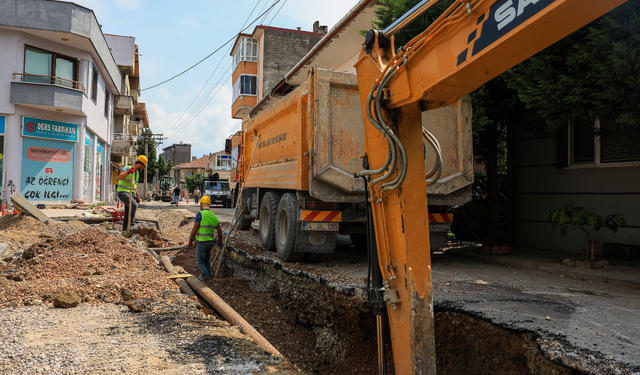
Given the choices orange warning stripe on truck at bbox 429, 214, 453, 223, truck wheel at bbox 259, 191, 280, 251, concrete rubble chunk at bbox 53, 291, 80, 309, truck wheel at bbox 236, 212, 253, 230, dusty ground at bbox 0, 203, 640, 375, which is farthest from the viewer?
truck wheel at bbox 236, 212, 253, 230

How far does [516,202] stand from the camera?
8.72 m

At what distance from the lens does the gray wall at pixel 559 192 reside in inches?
270

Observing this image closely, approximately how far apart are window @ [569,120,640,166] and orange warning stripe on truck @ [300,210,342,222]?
403 centimetres

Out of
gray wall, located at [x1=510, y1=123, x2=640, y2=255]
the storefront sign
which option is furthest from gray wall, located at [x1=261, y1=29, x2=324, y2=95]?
gray wall, located at [x1=510, y1=123, x2=640, y2=255]

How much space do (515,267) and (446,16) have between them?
17.6 feet

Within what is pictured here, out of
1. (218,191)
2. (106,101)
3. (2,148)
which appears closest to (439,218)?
(2,148)

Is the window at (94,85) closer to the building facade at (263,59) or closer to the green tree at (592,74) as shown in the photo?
the building facade at (263,59)

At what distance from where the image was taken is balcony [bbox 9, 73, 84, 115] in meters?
15.1

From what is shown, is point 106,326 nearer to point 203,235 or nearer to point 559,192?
point 203,235

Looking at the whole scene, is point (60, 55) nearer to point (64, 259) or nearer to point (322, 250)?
point (64, 259)

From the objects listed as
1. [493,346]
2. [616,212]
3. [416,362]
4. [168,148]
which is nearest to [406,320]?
[416,362]

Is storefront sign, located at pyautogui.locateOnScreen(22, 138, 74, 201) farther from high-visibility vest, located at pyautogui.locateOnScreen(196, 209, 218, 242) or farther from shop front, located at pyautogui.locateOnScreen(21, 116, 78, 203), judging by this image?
high-visibility vest, located at pyautogui.locateOnScreen(196, 209, 218, 242)

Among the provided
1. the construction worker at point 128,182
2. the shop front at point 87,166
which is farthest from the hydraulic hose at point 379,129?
the shop front at point 87,166

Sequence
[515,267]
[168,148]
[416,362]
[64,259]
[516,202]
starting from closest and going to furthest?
[416,362] → [64,259] → [515,267] → [516,202] → [168,148]
